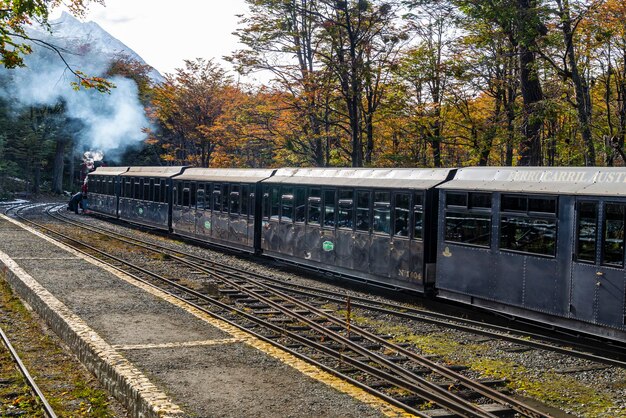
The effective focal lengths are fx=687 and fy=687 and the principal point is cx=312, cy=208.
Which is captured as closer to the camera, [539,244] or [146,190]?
[539,244]

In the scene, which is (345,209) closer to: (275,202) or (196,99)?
Result: (275,202)

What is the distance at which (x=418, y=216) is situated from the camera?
50.5 ft

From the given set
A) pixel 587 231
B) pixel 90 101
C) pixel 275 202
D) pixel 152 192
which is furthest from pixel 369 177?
pixel 90 101

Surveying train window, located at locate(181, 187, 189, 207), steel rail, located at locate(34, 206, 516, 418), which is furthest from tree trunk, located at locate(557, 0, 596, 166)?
train window, located at locate(181, 187, 189, 207)

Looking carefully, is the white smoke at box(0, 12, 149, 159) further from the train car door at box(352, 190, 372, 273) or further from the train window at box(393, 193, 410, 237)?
the train window at box(393, 193, 410, 237)

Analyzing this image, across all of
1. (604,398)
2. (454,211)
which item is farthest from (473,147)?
(604,398)

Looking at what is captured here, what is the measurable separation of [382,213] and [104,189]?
29529 mm

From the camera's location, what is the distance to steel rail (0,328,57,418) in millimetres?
9018

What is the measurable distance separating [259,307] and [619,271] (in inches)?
305

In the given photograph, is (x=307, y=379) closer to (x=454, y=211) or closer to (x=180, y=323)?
(x=180, y=323)

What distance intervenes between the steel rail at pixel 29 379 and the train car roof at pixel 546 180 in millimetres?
8614

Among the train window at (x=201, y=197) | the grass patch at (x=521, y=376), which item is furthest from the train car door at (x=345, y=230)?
the train window at (x=201, y=197)

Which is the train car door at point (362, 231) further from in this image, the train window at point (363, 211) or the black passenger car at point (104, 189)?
the black passenger car at point (104, 189)

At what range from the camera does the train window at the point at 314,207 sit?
1950 cm
